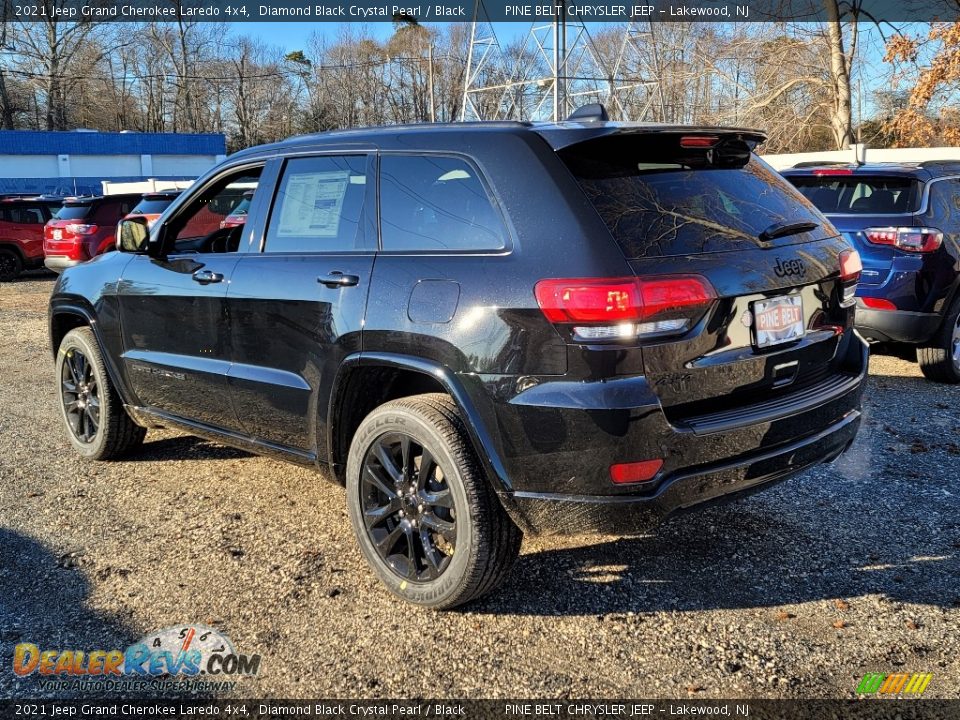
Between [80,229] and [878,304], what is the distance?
13285 mm

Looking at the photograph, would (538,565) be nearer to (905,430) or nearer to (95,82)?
(905,430)

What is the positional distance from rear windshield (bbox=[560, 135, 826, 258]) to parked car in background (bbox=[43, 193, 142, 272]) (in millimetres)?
13430

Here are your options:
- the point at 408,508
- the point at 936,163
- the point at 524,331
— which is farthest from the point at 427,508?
the point at 936,163

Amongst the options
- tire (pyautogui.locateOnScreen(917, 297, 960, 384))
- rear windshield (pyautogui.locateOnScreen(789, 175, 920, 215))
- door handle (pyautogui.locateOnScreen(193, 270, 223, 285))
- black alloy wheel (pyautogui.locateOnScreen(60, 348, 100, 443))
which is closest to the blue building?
rear windshield (pyautogui.locateOnScreen(789, 175, 920, 215))

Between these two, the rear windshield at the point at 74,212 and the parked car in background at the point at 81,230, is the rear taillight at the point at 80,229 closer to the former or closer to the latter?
the parked car in background at the point at 81,230

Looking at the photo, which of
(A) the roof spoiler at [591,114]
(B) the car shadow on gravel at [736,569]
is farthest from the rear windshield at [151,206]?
(B) the car shadow on gravel at [736,569]

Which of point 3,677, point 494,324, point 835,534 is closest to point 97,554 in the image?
point 3,677

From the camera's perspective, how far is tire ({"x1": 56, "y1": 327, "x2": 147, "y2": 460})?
5.05 meters

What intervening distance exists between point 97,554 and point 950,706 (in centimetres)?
344

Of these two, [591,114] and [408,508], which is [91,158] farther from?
[408,508]

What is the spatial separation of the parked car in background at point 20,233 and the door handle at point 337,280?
1610cm

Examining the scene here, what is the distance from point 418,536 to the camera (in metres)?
3.37

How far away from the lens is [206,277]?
4168 millimetres

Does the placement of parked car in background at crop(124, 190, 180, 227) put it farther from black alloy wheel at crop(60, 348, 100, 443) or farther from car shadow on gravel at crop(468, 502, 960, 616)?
car shadow on gravel at crop(468, 502, 960, 616)
